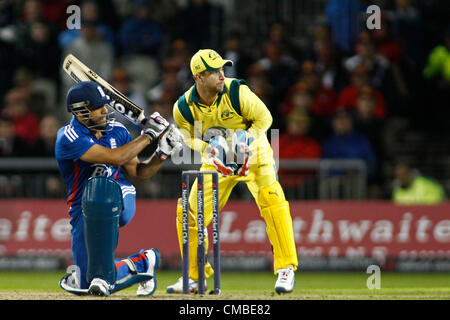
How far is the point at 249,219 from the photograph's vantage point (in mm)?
14500

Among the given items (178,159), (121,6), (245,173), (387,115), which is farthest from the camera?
(121,6)

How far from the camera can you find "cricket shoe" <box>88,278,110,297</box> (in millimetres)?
8289

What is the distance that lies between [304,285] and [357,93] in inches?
192

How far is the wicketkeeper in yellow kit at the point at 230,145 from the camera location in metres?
9.27

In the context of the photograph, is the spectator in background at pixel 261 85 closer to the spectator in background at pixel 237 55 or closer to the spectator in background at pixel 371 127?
the spectator in background at pixel 237 55

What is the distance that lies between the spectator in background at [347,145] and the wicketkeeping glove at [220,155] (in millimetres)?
5921

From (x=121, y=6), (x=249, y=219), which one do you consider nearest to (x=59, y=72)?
(x=121, y=6)

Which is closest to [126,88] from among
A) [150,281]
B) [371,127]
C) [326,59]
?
[326,59]

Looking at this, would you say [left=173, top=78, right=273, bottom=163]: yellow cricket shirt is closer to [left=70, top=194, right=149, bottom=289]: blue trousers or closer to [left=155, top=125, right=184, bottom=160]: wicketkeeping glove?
[left=155, top=125, right=184, bottom=160]: wicketkeeping glove

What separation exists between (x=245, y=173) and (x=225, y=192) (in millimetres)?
488

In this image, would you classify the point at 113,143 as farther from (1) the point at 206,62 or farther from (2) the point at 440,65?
(2) the point at 440,65

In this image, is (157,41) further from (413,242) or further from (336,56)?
(413,242)

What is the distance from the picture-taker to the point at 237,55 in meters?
16.1

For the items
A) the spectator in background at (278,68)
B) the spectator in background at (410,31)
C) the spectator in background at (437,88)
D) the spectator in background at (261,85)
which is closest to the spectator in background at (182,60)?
the spectator in background at (261,85)
